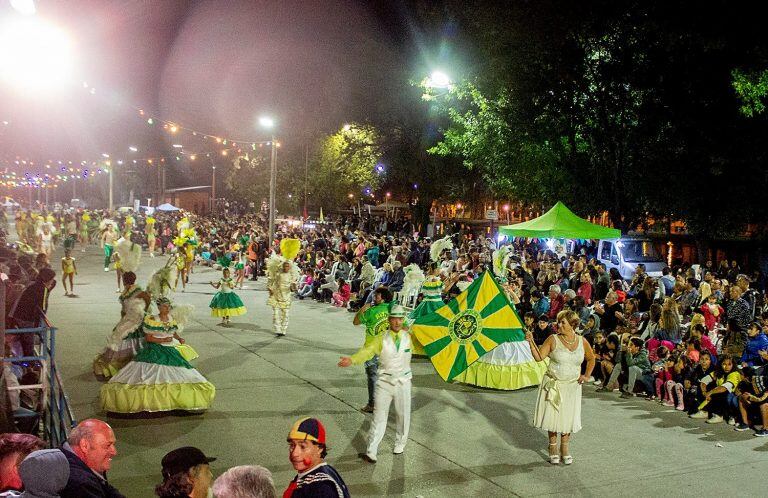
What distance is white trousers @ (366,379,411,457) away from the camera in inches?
285

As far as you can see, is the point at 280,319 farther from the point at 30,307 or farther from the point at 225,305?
the point at 30,307

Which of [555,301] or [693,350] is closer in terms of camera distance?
[693,350]

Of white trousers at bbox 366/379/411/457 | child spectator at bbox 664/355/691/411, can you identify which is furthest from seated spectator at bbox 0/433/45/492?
child spectator at bbox 664/355/691/411

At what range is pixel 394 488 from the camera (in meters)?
6.57

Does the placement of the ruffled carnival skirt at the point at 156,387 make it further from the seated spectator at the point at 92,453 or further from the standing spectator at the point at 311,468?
the standing spectator at the point at 311,468

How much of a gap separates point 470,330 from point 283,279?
6020 mm

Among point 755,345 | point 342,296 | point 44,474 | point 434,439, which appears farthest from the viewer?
point 342,296

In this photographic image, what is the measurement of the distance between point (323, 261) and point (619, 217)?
385 inches

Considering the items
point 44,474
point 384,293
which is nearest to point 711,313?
point 384,293

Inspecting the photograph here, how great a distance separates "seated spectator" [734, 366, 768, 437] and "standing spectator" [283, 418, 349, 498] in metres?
6.90

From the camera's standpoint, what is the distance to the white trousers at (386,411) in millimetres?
7250

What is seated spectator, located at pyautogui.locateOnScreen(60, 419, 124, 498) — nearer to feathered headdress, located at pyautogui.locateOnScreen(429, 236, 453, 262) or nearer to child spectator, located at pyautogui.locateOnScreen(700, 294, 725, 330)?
feathered headdress, located at pyautogui.locateOnScreen(429, 236, 453, 262)

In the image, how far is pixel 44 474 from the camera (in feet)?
10.8

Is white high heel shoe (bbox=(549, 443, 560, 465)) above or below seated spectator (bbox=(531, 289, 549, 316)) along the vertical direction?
below
